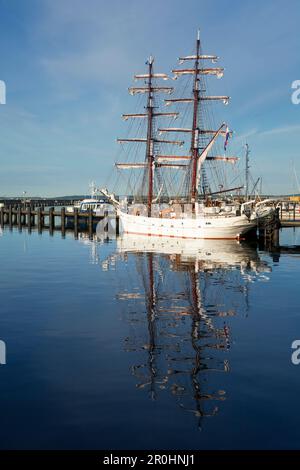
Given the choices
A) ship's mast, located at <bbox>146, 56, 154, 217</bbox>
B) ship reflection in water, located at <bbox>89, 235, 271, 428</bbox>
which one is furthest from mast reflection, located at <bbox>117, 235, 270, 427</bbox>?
ship's mast, located at <bbox>146, 56, 154, 217</bbox>

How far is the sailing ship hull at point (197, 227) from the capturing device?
167 feet

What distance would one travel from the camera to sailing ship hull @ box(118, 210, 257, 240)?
50.8 metres

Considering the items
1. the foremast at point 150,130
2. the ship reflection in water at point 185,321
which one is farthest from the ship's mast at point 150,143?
the ship reflection in water at point 185,321

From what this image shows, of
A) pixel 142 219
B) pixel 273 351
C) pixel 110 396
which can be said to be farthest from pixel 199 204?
pixel 110 396

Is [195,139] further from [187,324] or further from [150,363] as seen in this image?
[150,363]

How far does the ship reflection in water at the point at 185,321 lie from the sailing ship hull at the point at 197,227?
18.6m

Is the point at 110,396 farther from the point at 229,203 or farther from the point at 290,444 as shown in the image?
the point at 229,203

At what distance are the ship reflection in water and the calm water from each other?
0.15ft

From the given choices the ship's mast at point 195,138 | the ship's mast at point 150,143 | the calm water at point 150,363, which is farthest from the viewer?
the ship's mast at point 150,143

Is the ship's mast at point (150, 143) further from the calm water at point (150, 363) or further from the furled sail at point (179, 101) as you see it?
the calm water at point (150, 363)

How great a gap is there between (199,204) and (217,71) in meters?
19.0

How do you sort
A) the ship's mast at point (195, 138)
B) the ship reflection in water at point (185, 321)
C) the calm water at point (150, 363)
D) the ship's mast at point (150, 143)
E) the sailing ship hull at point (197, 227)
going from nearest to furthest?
the calm water at point (150, 363)
the ship reflection in water at point (185, 321)
the sailing ship hull at point (197, 227)
the ship's mast at point (195, 138)
the ship's mast at point (150, 143)

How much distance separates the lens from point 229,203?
186 ft

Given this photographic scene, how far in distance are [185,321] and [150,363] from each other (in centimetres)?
422
